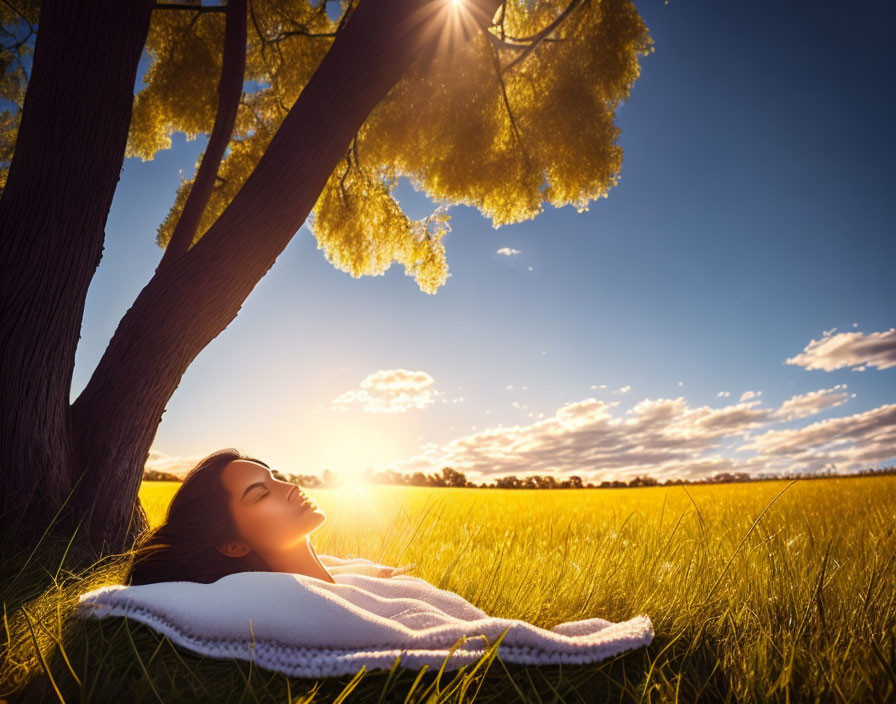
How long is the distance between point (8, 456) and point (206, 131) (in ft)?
20.5

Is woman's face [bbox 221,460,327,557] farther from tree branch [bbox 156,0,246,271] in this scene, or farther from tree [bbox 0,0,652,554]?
tree branch [bbox 156,0,246,271]

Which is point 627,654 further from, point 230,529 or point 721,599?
point 230,529

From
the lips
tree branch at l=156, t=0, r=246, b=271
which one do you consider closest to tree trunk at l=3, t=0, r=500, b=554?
the lips

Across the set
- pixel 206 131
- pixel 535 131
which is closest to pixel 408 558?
pixel 535 131

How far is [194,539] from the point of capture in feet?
8.75

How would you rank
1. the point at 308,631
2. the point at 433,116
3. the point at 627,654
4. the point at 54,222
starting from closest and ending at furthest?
the point at 308,631
the point at 627,654
the point at 54,222
the point at 433,116

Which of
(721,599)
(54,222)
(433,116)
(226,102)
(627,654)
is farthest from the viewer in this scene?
(433,116)

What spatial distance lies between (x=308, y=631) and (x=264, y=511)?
41.2 inches

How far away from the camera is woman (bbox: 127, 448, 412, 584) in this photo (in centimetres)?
261

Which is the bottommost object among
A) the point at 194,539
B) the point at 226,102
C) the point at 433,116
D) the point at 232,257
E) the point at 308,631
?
the point at 308,631

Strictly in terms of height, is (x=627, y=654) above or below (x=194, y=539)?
below

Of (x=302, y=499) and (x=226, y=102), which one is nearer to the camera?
(x=302, y=499)

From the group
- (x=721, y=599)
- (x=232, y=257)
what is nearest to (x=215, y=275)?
(x=232, y=257)

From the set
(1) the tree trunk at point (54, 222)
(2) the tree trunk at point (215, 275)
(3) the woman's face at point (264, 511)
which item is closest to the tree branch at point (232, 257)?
(2) the tree trunk at point (215, 275)
